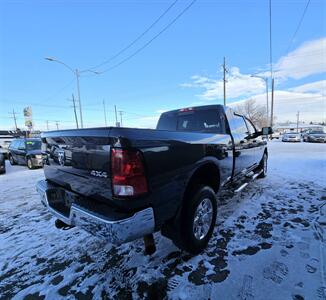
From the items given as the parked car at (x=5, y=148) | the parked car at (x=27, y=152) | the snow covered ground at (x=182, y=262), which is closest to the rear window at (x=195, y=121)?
the snow covered ground at (x=182, y=262)

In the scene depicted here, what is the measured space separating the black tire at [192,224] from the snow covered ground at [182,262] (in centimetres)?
16

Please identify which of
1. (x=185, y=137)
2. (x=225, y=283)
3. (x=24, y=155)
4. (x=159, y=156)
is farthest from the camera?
(x=24, y=155)

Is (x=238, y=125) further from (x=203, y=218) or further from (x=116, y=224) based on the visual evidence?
(x=116, y=224)

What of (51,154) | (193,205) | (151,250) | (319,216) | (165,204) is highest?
(51,154)

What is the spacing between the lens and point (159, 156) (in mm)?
2021

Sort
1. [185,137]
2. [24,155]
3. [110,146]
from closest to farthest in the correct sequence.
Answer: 1. [110,146]
2. [185,137]
3. [24,155]

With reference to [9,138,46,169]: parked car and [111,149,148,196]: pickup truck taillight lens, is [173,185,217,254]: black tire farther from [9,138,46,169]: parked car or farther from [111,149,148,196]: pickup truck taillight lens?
[9,138,46,169]: parked car

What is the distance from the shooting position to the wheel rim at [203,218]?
2.67 meters

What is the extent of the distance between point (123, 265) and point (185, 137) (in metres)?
1.68

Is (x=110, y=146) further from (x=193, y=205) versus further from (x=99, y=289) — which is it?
(x=99, y=289)

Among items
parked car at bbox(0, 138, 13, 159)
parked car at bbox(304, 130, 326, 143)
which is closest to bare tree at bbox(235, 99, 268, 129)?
parked car at bbox(304, 130, 326, 143)

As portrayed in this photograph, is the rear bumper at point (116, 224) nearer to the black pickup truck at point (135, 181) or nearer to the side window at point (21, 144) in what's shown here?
the black pickup truck at point (135, 181)

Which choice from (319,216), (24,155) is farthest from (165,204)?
(24,155)

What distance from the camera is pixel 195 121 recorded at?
4.14 metres
